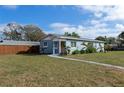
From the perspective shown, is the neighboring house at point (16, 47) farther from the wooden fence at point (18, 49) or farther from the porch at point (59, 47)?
the porch at point (59, 47)

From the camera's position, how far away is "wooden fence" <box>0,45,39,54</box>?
29.6m

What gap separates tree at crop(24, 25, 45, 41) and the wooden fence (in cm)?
1851

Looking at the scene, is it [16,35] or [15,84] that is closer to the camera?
[15,84]

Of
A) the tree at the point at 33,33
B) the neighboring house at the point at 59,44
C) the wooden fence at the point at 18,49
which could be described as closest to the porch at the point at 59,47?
the neighboring house at the point at 59,44

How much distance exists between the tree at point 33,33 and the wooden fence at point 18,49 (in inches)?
729

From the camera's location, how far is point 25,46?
31.8 metres

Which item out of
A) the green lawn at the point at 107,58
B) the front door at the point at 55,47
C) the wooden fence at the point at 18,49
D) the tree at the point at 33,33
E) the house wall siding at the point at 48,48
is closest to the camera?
the green lawn at the point at 107,58

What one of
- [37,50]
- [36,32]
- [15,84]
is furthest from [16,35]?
[15,84]

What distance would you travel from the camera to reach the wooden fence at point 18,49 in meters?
29.6

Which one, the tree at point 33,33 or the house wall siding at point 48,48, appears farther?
the tree at point 33,33

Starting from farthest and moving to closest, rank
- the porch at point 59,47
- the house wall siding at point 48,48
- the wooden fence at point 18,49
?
the wooden fence at point 18,49 → the house wall siding at point 48,48 → the porch at point 59,47

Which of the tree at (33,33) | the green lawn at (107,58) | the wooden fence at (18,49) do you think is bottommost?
the green lawn at (107,58)
